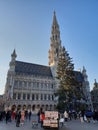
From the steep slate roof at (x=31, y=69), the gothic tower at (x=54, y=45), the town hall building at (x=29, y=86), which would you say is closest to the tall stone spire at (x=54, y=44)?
the gothic tower at (x=54, y=45)

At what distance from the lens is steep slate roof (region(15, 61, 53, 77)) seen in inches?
2954

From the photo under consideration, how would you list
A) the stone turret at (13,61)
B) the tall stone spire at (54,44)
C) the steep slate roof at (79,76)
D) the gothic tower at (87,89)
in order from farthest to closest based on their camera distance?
Result: 1. the steep slate roof at (79,76)
2. the tall stone spire at (54,44)
3. the gothic tower at (87,89)
4. the stone turret at (13,61)

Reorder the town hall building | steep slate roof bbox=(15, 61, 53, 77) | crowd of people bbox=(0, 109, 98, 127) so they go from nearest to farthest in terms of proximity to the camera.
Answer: crowd of people bbox=(0, 109, 98, 127), the town hall building, steep slate roof bbox=(15, 61, 53, 77)

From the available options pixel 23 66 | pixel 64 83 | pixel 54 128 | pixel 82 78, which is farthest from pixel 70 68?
pixel 82 78

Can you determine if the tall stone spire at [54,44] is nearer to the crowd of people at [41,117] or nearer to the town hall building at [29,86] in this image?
the town hall building at [29,86]

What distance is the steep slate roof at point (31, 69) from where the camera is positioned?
246 ft

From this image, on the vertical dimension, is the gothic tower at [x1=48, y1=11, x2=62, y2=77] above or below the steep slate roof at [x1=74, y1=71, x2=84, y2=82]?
above

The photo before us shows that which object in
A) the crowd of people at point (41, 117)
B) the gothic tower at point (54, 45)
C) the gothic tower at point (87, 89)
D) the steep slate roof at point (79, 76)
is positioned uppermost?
the gothic tower at point (54, 45)

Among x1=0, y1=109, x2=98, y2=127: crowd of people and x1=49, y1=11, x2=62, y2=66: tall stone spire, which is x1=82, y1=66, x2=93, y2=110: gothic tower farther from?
x1=0, y1=109, x2=98, y2=127: crowd of people

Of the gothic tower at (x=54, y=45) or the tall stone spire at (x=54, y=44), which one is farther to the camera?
the tall stone spire at (x=54, y=44)

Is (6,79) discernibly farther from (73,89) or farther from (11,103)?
(73,89)

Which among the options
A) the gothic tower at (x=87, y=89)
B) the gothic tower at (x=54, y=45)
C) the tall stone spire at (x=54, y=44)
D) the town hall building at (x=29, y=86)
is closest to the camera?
the town hall building at (x=29, y=86)

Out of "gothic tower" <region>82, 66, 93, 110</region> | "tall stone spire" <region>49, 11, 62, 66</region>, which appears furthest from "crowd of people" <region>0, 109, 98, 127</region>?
"tall stone spire" <region>49, 11, 62, 66</region>

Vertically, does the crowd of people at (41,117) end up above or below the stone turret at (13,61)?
below
